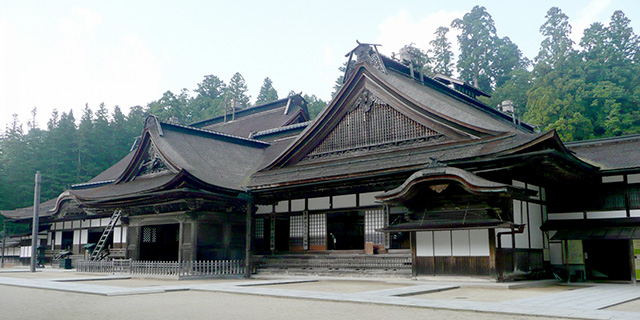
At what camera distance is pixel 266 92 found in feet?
305

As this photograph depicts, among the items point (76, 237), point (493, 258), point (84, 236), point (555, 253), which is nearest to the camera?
point (493, 258)

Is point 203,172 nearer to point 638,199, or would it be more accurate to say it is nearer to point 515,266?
point 515,266

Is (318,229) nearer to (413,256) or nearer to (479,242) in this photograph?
(413,256)

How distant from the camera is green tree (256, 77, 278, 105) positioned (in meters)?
85.0

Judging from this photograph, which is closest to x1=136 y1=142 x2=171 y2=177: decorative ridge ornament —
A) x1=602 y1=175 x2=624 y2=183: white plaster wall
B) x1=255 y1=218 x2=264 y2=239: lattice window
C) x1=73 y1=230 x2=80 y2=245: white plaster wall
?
x1=255 y1=218 x2=264 y2=239: lattice window

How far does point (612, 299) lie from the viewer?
11961mm

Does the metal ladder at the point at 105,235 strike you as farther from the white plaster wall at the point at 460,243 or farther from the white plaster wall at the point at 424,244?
the white plaster wall at the point at 460,243

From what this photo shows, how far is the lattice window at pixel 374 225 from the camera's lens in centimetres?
2017

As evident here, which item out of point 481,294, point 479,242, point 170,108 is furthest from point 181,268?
point 170,108

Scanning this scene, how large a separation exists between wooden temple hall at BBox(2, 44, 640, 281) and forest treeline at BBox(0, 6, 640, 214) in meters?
8.52

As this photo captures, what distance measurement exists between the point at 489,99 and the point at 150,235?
4386 cm

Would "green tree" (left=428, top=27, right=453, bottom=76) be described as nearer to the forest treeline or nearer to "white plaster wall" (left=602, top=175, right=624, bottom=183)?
the forest treeline

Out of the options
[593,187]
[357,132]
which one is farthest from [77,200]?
[593,187]

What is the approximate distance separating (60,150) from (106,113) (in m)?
10.5
